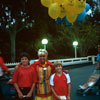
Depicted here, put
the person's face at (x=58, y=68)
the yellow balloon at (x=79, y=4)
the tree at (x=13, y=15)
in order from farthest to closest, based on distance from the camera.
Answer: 1. the tree at (x=13, y=15)
2. the yellow balloon at (x=79, y=4)
3. the person's face at (x=58, y=68)

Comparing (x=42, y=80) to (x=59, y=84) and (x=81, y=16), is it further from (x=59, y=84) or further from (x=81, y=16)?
(x=81, y=16)

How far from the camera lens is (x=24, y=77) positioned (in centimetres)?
307

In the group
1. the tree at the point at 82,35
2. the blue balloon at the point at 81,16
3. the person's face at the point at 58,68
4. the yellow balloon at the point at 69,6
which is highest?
the tree at the point at 82,35

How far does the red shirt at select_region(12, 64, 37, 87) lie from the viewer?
3070mm

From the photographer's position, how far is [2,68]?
461 cm

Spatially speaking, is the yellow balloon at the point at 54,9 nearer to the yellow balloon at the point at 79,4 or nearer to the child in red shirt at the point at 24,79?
the yellow balloon at the point at 79,4

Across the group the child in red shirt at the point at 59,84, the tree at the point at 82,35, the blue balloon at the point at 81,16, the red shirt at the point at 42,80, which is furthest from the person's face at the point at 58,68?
the tree at the point at 82,35

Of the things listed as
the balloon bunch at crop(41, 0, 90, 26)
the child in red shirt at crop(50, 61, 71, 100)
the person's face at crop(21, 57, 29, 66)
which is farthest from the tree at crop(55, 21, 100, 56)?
the person's face at crop(21, 57, 29, 66)

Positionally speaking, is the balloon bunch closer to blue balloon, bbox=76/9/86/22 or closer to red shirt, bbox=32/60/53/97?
blue balloon, bbox=76/9/86/22

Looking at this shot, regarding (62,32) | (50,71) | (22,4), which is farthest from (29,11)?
(50,71)

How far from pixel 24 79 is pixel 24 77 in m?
0.04

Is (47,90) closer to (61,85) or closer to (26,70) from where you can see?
(61,85)

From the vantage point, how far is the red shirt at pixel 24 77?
121 inches

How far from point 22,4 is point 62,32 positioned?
12.3 m
